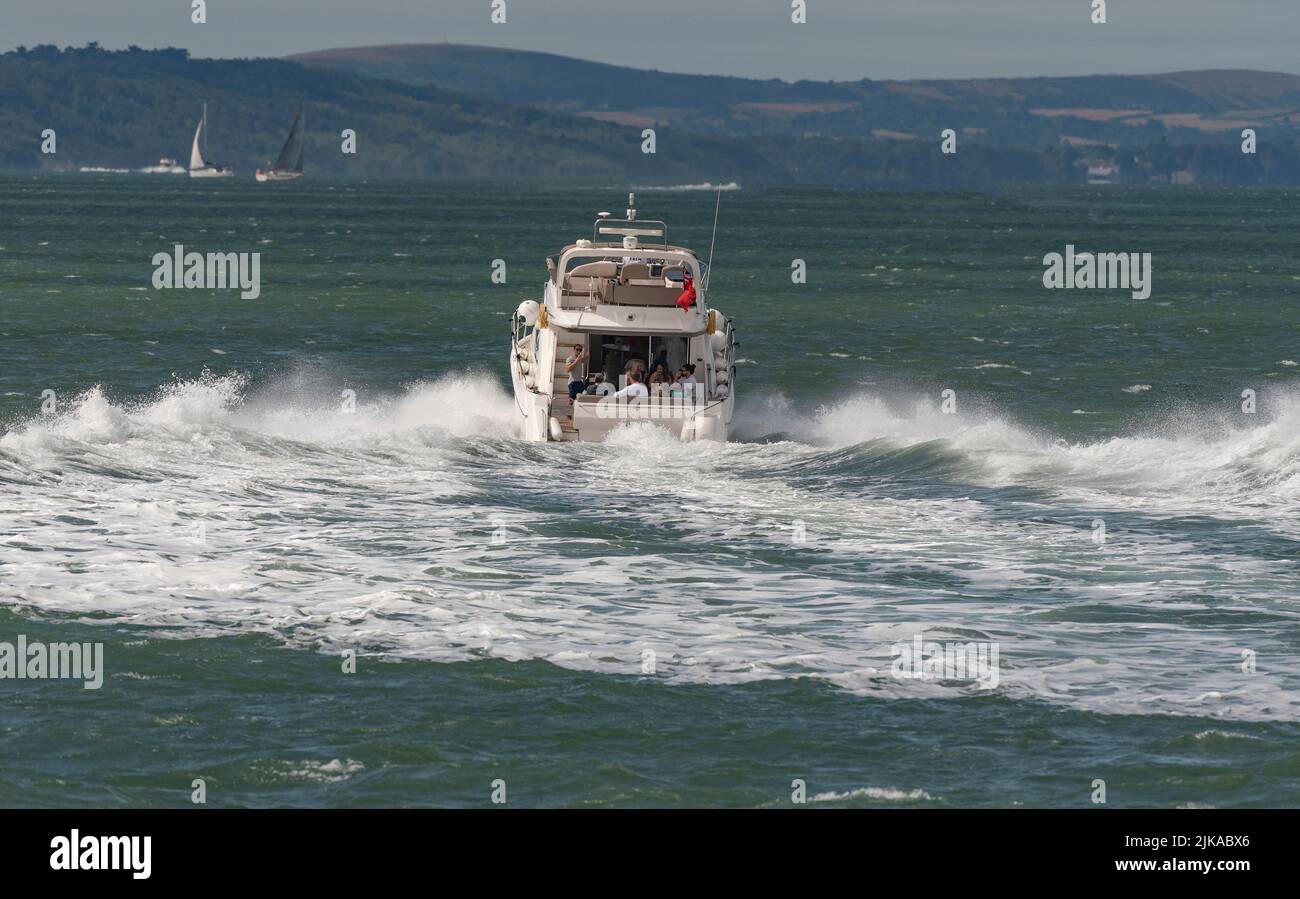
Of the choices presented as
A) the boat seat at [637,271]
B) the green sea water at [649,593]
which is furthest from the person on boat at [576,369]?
the boat seat at [637,271]

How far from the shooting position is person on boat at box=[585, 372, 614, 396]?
29219mm

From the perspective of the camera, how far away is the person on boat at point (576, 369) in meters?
29.2

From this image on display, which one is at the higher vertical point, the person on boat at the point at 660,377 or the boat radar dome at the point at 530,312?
the boat radar dome at the point at 530,312

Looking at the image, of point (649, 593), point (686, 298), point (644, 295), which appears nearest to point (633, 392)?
point (686, 298)

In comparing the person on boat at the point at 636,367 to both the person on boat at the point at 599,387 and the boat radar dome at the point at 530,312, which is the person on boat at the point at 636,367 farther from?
the boat radar dome at the point at 530,312

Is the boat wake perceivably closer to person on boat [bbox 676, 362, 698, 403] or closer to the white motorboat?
the white motorboat

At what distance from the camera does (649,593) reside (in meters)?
18.2

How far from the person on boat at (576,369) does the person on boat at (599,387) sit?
0.16m

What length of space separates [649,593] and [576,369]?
12.7 metres

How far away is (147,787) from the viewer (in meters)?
12.7

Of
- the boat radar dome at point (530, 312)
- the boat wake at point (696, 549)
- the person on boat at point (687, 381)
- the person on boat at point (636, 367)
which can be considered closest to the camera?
the boat wake at point (696, 549)

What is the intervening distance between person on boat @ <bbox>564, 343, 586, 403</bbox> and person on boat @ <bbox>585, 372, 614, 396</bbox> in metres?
0.16
